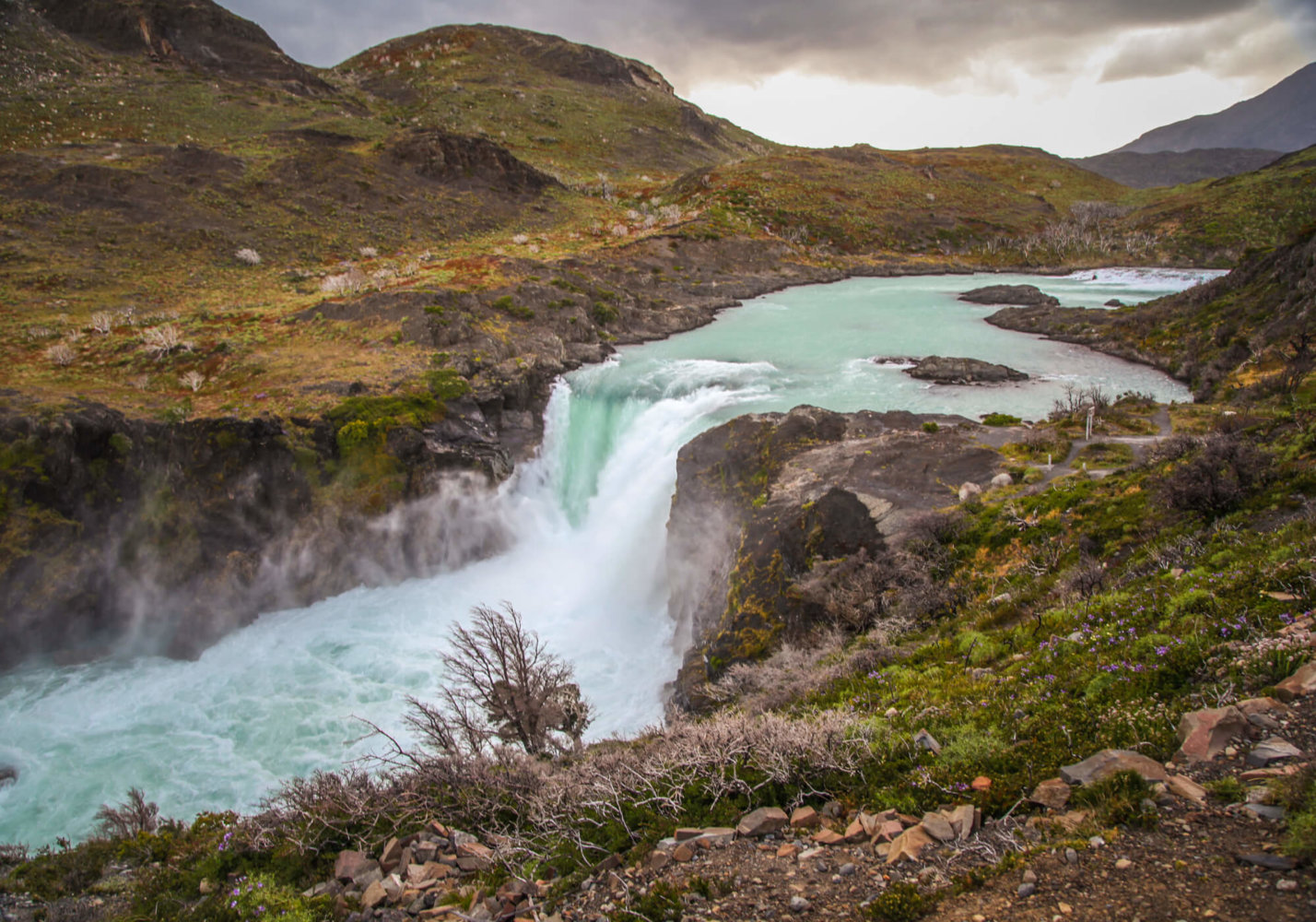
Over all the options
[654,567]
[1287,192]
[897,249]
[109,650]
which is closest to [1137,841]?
[654,567]

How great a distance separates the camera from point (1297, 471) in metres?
7.93

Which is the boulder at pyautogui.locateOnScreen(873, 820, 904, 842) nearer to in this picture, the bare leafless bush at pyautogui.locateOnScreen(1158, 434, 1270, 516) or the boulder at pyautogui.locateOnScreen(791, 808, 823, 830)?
the boulder at pyautogui.locateOnScreen(791, 808, 823, 830)

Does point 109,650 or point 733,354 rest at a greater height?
point 733,354

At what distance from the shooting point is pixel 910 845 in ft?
14.8

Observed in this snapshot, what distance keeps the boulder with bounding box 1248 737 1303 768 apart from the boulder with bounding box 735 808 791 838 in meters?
3.29

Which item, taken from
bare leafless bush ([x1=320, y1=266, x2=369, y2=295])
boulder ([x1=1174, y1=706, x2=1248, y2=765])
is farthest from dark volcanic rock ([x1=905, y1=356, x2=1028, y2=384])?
bare leafless bush ([x1=320, y1=266, x2=369, y2=295])

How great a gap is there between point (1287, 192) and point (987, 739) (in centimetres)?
8841

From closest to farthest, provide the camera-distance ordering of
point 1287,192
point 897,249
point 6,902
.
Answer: point 6,902 → point 1287,192 → point 897,249

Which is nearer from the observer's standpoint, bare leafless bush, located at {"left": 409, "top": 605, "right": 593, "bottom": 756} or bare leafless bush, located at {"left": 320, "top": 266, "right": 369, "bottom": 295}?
bare leafless bush, located at {"left": 409, "top": 605, "right": 593, "bottom": 756}

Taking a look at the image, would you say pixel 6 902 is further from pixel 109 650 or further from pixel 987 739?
pixel 109 650

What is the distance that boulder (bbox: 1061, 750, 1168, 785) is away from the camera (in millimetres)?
4246

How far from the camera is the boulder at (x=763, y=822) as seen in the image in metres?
5.29

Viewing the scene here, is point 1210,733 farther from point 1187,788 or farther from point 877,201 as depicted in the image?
point 877,201

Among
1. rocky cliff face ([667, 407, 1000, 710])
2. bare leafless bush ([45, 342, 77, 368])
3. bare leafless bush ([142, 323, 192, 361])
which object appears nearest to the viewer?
rocky cliff face ([667, 407, 1000, 710])
